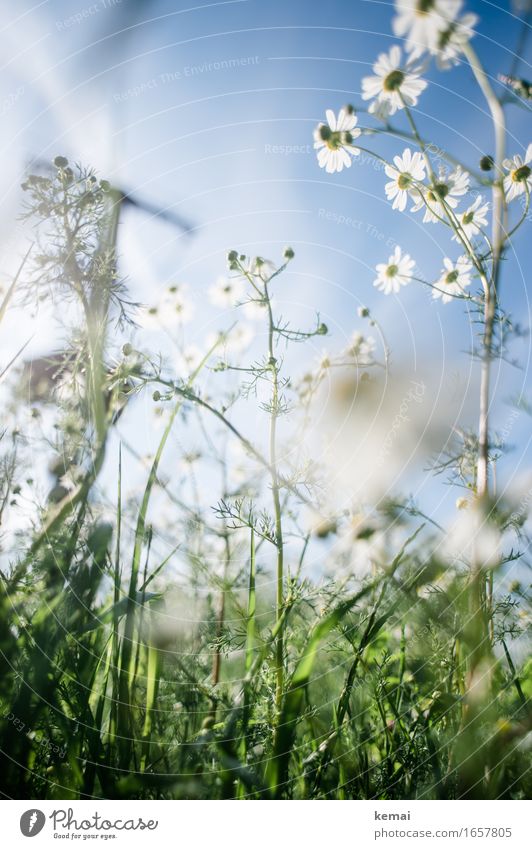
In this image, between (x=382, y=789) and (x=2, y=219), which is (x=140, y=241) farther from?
(x=382, y=789)

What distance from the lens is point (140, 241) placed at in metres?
0.87

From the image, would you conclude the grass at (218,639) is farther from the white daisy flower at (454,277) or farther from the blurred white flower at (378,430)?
the white daisy flower at (454,277)

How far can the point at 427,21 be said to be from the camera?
1.89 ft

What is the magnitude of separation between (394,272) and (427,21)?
34 cm

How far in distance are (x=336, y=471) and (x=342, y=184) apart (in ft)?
1.62
